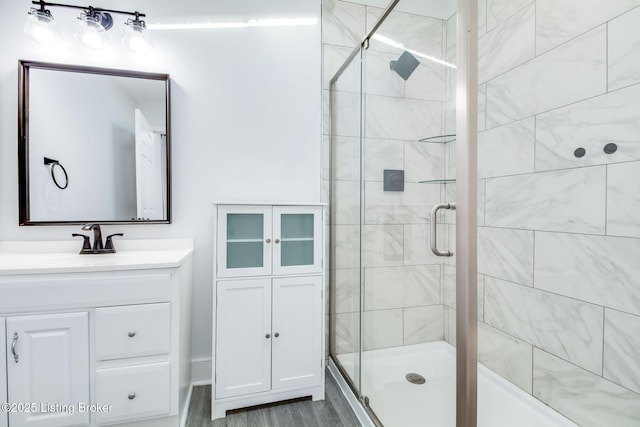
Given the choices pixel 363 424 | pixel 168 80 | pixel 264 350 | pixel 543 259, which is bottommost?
pixel 363 424

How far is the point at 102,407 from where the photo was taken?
48.0 inches

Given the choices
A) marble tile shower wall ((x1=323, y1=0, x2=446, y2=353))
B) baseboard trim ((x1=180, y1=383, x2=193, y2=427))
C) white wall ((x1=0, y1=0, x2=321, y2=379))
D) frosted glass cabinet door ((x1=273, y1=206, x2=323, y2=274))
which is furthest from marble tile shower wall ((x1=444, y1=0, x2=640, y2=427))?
baseboard trim ((x1=180, y1=383, x2=193, y2=427))

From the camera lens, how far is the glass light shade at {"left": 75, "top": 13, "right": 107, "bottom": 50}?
157 centimetres

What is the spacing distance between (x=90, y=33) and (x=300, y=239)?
161 cm

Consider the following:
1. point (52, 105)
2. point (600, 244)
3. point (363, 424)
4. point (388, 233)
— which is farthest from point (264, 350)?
point (52, 105)

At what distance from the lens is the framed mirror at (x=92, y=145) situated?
1584 millimetres

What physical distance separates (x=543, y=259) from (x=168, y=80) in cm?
223

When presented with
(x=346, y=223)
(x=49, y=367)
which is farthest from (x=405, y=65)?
(x=49, y=367)

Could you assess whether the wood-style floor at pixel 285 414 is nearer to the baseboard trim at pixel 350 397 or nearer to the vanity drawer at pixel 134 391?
the baseboard trim at pixel 350 397

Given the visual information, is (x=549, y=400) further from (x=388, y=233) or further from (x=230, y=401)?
(x=230, y=401)

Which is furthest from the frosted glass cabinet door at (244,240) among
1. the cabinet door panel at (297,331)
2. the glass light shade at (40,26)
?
the glass light shade at (40,26)

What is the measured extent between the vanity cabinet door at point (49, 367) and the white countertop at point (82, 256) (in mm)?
199

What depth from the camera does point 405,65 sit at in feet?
4.44

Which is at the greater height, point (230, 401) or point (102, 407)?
point (102, 407)
